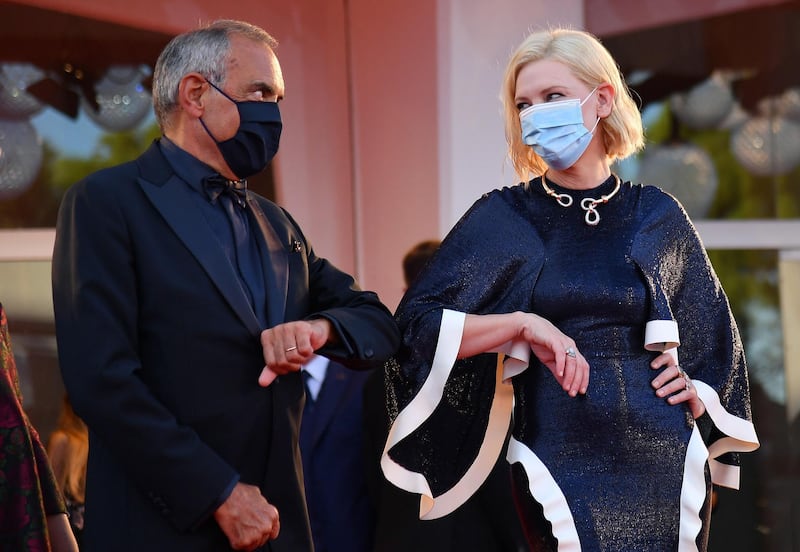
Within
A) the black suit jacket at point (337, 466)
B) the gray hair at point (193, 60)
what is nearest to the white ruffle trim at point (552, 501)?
the black suit jacket at point (337, 466)

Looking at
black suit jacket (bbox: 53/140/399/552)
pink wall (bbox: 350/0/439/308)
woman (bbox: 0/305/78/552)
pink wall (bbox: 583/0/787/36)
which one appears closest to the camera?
black suit jacket (bbox: 53/140/399/552)

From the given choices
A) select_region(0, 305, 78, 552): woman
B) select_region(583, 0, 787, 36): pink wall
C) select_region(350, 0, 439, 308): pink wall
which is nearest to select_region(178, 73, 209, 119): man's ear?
select_region(0, 305, 78, 552): woman

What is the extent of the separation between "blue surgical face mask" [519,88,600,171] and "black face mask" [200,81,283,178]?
2.26 ft

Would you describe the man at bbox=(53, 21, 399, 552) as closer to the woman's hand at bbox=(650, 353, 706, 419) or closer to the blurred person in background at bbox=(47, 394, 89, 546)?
the woman's hand at bbox=(650, 353, 706, 419)

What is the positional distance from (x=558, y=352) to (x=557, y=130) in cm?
57

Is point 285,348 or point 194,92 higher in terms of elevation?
point 194,92

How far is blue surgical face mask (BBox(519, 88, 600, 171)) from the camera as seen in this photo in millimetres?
3018

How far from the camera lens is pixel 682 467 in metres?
2.96

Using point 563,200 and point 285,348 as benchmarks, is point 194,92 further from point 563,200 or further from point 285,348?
point 563,200

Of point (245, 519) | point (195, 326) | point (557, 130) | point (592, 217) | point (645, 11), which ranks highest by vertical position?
point (645, 11)

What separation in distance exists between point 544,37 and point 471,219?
49cm

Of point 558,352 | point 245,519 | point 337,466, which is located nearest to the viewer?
point 245,519

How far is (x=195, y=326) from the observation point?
8.10 feet

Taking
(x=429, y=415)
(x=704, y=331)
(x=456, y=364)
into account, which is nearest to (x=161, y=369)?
(x=429, y=415)
